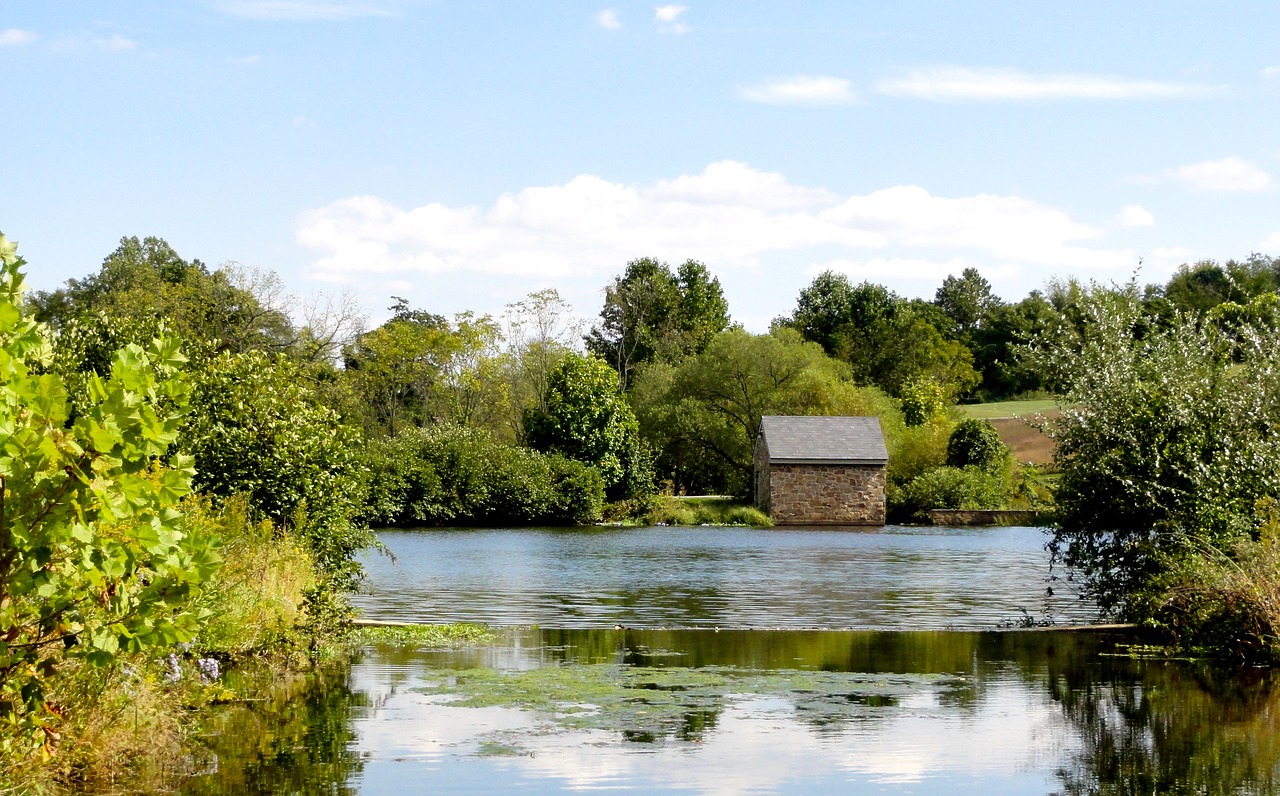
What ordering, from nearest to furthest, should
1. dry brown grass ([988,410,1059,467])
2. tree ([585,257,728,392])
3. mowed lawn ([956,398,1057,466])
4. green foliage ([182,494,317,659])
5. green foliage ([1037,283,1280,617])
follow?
green foliage ([182,494,317,659])
green foliage ([1037,283,1280,617])
dry brown grass ([988,410,1059,467])
mowed lawn ([956,398,1057,466])
tree ([585,257,728,392])

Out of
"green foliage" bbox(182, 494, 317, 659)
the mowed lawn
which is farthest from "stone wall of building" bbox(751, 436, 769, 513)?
"green foliage" bbox(182, 494, 317, 659)

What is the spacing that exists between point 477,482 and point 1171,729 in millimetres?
43475

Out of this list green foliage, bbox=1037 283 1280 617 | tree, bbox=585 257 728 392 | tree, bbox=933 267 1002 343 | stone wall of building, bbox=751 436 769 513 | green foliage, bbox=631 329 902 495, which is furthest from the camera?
tree, bbox=933 267 1002 343

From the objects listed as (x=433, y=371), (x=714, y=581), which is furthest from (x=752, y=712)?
(x=433, y=371)

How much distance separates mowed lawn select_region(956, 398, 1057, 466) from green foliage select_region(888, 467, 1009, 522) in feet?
7.05

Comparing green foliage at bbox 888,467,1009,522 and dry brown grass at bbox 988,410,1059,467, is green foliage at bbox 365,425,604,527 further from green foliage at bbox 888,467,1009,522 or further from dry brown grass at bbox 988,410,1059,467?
dry brown grass at bbox 988,410,1059,467

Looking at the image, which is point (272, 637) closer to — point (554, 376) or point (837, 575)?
point (837, 575)

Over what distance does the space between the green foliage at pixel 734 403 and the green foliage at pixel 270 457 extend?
4683 cm

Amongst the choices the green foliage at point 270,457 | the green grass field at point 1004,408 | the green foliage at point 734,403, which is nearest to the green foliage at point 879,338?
the green grass field at point 1004,408

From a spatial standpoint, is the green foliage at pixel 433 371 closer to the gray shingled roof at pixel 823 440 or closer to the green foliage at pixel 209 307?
the green foliage at pixel 209 307

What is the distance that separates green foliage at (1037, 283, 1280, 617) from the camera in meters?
17.2

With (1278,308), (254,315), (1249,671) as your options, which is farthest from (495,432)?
(1249,671)

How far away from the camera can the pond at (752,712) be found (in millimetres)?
9219

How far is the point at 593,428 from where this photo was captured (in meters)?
57.4
